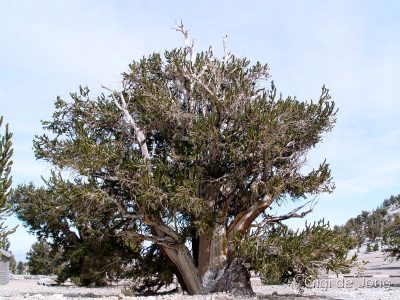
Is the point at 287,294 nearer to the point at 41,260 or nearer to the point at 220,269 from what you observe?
the point at 220,269

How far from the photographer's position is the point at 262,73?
18.8 metres

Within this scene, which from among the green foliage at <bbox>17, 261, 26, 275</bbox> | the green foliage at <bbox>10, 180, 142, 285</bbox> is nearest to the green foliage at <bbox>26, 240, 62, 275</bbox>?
the green foliage at <bbox>17, 261, 26, 275</bbox>

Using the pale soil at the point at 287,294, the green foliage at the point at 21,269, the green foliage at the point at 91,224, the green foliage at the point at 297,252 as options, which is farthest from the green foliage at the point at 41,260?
the green foliage at the point at 297,252

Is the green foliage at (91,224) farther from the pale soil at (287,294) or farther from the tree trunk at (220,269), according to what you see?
the tree trunk at (220,269)

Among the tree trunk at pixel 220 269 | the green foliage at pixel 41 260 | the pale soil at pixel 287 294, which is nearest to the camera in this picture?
the pale soil at pixel 287 294

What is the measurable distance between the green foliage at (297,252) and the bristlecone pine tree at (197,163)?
1.9 inches

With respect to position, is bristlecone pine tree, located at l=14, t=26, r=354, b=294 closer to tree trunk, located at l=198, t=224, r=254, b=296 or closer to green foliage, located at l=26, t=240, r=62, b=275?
tree trunk, located at l=198, t=224, r=254, b=296

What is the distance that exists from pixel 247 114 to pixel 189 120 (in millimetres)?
2462

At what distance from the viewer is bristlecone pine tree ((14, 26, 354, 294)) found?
1538 centimetres

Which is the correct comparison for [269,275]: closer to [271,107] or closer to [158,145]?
[271,107]

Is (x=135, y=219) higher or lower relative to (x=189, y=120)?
lower

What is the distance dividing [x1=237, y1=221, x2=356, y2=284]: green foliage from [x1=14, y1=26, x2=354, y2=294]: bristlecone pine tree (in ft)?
0.16

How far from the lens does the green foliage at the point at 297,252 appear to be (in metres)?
14.7

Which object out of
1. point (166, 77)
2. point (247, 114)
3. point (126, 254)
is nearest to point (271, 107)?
point (247, 114)
